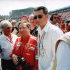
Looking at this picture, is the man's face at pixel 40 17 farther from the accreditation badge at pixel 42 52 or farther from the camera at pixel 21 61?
the camera at pixel 21 61

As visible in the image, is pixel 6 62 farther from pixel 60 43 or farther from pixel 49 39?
pixel 60 43

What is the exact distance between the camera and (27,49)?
2.45 metres

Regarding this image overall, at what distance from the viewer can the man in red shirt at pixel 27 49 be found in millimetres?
2420

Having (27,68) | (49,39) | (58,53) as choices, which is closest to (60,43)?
(58,53)

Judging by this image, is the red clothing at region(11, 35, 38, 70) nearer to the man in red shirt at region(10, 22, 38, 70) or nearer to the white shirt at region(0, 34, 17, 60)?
the man in red shirt at region(10, 22, 38, 70)

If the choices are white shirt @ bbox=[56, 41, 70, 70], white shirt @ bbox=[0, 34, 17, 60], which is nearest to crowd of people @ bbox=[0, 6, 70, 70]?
white shirt @ bbox=[0, 34, 17, 60]

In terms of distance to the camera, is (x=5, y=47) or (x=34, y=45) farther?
(x=5, y=47)

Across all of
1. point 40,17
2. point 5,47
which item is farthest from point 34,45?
point 5,47

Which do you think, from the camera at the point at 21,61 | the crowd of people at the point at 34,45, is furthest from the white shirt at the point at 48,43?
the camera at the point at 21,61

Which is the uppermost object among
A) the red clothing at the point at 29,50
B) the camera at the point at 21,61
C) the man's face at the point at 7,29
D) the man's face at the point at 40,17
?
the man's face at the point at 40,17

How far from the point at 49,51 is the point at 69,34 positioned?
39.5 inches

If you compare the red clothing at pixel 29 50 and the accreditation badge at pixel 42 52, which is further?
the red clothing at pixel 29 50

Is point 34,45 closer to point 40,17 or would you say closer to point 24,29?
point 24,29

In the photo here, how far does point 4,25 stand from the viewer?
288 centimetres
